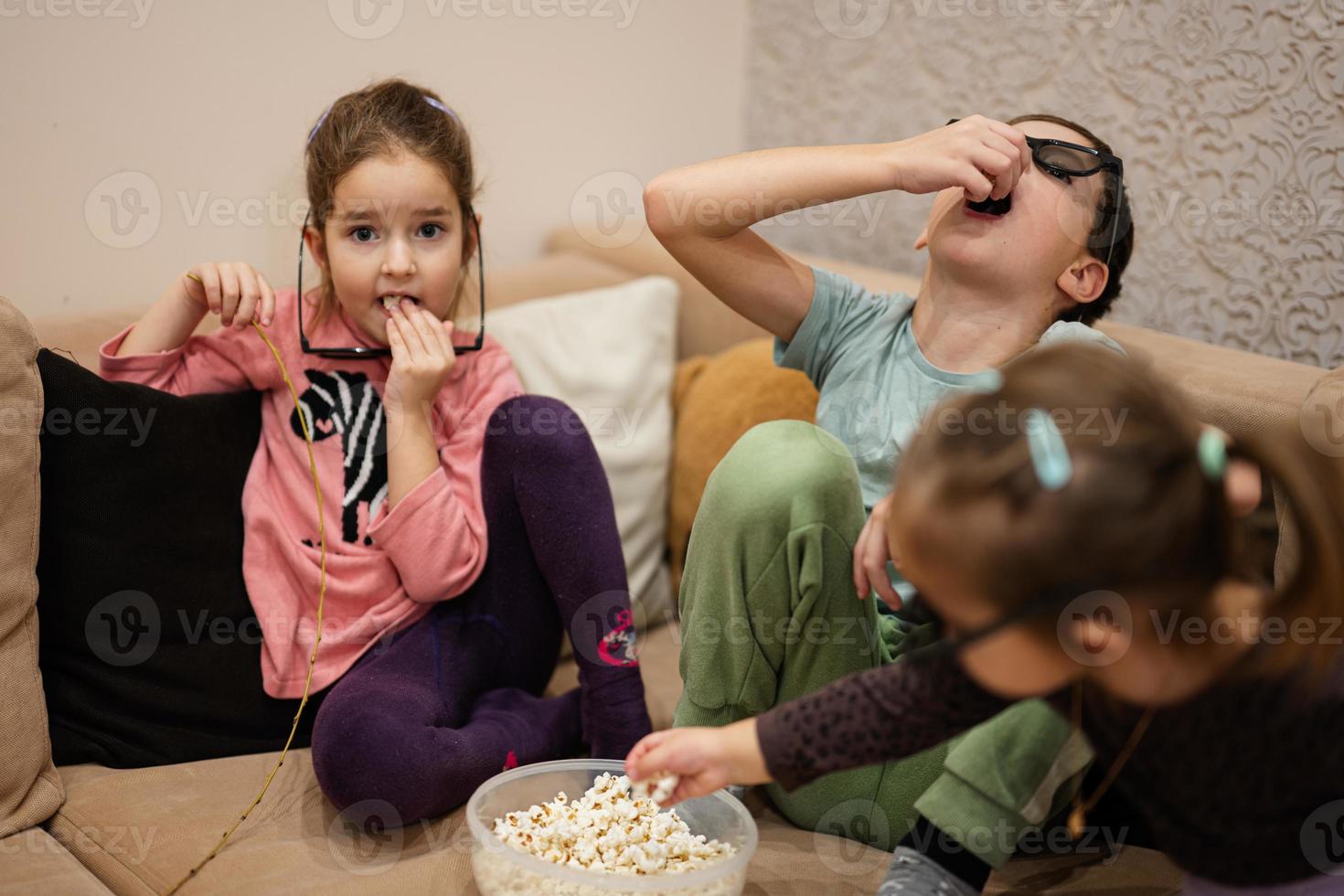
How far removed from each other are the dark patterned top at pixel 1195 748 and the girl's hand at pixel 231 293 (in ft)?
2.54

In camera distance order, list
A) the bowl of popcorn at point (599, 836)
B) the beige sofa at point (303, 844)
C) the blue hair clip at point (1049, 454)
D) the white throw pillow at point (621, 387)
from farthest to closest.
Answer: the white throw pillow at point (621, 387) → the beige sofa at point (303, 844) → the bowl of popcorn at point (599, 836) → the blue hair clip at point (1049, 454)

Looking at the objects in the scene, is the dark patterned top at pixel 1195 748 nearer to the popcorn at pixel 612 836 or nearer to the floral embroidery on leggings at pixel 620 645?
the popcorn at pixel 612 836

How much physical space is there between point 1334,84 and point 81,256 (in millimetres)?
1597

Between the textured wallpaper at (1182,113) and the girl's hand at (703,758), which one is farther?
the textured wallpaper at (1182,113)

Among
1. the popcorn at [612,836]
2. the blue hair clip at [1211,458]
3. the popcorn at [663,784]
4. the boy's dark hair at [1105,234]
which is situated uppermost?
the boy's dark hair at [1105,234]

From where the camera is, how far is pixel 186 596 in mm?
1261

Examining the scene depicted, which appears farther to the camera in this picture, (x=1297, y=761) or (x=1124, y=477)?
(x=1297, y=761)

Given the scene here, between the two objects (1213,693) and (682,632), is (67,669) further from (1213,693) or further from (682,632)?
(1213,693)

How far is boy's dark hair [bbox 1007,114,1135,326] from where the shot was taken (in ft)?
4.05

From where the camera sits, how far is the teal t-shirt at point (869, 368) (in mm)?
1225

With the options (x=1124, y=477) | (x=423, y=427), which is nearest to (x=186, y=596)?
(x=423, y=427)

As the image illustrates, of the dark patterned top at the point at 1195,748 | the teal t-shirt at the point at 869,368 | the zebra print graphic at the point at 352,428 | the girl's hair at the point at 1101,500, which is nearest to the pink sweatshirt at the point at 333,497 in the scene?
the zebra print graphic at the point at 352,428

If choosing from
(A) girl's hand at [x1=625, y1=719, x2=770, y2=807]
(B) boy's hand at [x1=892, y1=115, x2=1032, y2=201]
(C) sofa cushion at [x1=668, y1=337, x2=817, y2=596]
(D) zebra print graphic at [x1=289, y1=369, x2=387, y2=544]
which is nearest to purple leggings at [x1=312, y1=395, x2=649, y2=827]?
(D) zebra print graphic at [x1=289, y1=369, x2=387, y2=544]

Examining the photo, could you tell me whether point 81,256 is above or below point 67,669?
above
